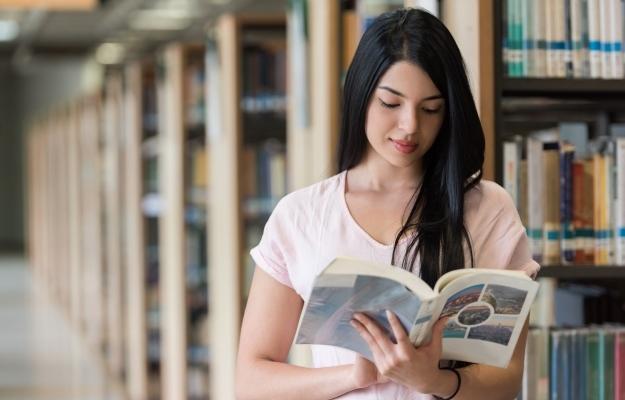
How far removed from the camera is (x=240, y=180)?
4773 millimetres

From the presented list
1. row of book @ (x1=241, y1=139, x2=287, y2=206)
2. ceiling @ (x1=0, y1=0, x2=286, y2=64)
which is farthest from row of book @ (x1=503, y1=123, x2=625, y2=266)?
ceiling @ (x1=0, y1=0, x2=286, y2=64)

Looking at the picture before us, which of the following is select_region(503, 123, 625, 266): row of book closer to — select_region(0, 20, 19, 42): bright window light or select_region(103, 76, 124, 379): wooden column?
select_region(103, 76, 124, 379): wooden column

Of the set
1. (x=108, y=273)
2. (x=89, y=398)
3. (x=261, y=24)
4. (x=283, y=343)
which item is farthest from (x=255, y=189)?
(x=108, y=273)

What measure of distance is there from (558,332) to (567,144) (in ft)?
1.37

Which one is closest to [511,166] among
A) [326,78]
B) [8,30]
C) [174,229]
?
[326,78]

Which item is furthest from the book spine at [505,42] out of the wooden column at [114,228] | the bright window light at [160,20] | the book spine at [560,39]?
the bright window light at [160,20]

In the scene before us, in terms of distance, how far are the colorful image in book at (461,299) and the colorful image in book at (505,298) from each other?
0.6 inches

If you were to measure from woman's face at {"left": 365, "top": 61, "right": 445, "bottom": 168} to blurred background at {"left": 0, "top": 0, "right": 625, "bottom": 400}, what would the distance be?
29.3 inches

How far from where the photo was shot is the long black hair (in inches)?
68.6

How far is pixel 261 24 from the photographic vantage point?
4906 millimetres

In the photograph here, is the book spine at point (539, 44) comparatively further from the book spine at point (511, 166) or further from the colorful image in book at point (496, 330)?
the colorful image in book at point (496, 330)

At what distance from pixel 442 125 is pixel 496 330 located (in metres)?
0.32

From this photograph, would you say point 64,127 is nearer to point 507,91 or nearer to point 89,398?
point 89,398

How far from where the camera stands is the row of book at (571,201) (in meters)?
2.60
